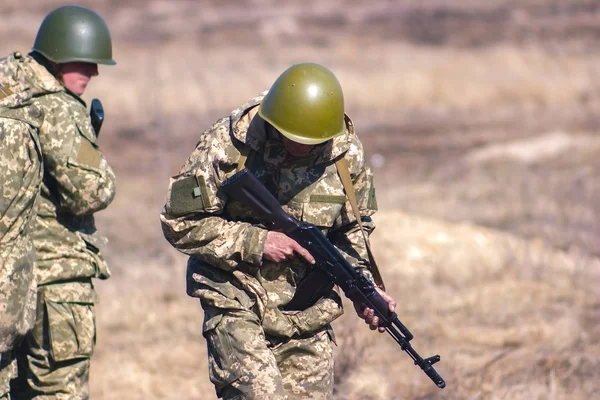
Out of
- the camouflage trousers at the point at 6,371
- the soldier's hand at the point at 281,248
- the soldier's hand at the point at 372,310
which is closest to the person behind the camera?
the soldier's hand at the point at 281,248

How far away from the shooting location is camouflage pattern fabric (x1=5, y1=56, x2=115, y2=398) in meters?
5.07

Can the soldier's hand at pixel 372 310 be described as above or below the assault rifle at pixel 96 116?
below

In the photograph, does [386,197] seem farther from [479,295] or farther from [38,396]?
[38,396]

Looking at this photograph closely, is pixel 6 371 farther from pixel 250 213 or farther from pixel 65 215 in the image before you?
pixel 250 213

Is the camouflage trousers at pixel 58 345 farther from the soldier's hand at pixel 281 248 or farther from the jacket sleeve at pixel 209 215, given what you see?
the soldier's hand at pixel 281 248

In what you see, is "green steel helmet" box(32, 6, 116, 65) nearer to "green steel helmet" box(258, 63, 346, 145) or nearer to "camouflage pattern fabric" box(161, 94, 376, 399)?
"camouflage pattern fabric" box(161, 94, 376, 399)

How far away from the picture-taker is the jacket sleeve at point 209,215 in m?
4.31

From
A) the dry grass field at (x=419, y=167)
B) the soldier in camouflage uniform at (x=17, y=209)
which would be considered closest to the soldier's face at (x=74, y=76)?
the soldier in camouflage uniform at (x=17, y=209)

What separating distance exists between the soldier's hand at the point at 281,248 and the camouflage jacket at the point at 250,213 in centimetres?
4

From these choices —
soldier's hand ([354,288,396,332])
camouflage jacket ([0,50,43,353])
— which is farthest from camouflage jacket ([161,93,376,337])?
camouflage jacket ([0,50,43,353])

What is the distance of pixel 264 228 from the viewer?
4.50m

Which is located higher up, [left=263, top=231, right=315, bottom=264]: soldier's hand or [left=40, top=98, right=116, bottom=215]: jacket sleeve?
[left=40, top=98, right=116, bottom=215]: jacket sleeve

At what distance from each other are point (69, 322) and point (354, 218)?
1.58 m

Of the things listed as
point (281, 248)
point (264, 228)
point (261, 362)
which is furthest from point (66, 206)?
point (261, 362)
